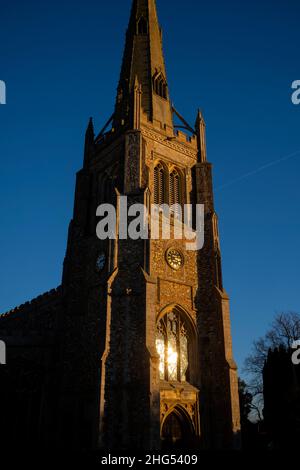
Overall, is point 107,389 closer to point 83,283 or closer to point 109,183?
point 83,283

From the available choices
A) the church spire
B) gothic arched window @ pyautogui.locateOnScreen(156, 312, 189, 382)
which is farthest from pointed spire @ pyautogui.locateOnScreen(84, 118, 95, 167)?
gothic arched window @ pyautogui.locateOnScreen(156, 312, 189, 382)

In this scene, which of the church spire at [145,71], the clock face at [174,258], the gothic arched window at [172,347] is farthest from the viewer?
the church spire at [145,71]

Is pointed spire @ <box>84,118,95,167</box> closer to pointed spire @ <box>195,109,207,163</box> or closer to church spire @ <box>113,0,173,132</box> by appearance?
church spire @ <box>113,0,173,132</box>

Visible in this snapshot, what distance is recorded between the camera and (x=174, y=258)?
78.7ft

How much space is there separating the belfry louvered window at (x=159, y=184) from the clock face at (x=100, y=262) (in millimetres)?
4753

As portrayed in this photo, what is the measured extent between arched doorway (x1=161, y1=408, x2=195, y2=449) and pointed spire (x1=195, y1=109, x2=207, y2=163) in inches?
639

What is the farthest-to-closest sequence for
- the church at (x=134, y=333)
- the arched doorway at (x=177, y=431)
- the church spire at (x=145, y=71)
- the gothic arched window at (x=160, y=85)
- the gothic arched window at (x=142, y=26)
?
the gothic arched window at (x=142, y=26) → the gothic arched window at (x=160, y=85) → the church spire at (x=145, y=71) → the arched doorway at (x=177, y=431) → the church at (x=134, y=333)

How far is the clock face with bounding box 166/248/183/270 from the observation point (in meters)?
23.7

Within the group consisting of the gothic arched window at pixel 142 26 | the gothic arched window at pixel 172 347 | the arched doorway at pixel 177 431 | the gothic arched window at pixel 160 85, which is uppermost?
the gothic arched window at pixel 142 26

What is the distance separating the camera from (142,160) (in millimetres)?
24969

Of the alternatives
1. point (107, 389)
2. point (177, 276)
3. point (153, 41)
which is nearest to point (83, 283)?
point (177, 276)

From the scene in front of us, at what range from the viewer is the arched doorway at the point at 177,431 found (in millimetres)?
20587

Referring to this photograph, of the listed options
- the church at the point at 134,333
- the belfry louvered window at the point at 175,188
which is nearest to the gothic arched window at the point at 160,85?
the church at the point at 134,333

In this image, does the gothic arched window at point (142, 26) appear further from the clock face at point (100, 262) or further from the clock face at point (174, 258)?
the clock face at point (100, 262)
